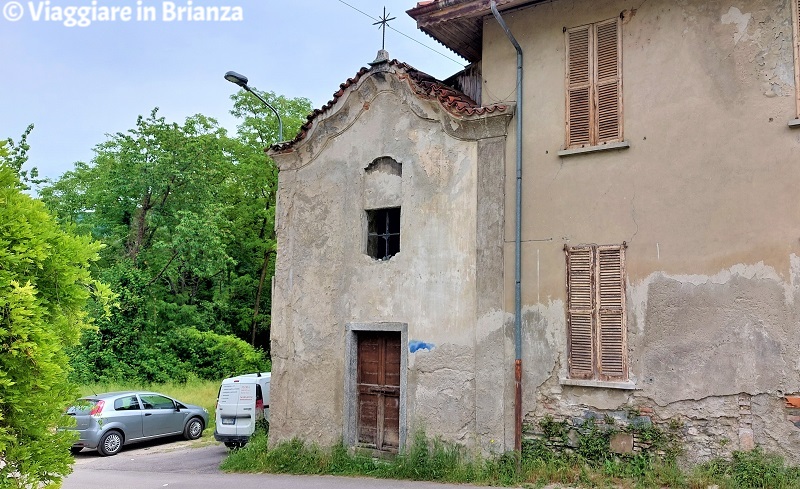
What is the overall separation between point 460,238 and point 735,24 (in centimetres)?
472

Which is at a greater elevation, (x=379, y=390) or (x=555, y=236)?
(x=555, y=236)

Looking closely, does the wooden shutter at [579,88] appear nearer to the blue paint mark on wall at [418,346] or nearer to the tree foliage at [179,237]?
the blue paint mark on wall at [418,346]

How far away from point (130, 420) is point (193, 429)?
2.12 metres

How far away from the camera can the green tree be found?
17.6 feet

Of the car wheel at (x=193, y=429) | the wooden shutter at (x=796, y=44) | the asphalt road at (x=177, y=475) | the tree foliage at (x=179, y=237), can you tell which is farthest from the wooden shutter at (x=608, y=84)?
the tree foliage at (x=179, y=237)

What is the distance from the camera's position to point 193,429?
17.6 metres

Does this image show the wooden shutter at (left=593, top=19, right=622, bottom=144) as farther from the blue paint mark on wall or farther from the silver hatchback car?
the silver hatchback car

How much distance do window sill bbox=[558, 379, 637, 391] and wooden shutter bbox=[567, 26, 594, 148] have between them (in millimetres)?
3316

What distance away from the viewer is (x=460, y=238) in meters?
10.3

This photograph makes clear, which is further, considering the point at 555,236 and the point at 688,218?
the point at 555,236

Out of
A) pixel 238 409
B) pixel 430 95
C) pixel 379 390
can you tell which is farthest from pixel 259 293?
pixel 430 95

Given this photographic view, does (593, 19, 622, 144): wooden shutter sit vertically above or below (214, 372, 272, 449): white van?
above

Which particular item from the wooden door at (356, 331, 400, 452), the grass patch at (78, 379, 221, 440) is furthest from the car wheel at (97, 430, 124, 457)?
the wooden door at (356, 331, 400, 452)

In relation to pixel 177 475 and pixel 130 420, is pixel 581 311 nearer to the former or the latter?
pixel 177 475
